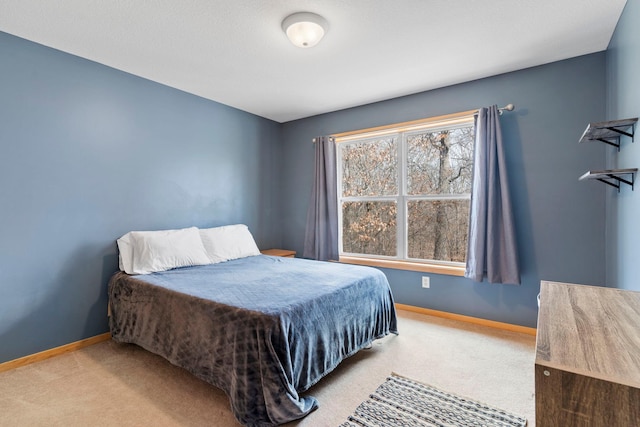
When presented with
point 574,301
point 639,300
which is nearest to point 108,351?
point 574,301

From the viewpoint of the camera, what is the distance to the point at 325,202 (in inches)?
156

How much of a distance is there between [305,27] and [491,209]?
2.19 meters

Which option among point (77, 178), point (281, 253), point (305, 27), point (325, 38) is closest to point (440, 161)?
point (325, 38)

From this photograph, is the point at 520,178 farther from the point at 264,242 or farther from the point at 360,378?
the point at 264,242

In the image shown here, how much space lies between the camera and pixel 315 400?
70.8 inches

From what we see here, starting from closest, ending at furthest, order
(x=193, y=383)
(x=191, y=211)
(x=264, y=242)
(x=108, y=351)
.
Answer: (x=193, y=383)
(x=108, y=351)
(x=191, y=211)
(x=264, y=242)

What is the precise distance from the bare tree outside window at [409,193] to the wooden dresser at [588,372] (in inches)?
88.4

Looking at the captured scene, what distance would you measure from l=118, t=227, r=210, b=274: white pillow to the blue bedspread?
0.12m

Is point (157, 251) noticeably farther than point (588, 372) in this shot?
Yes

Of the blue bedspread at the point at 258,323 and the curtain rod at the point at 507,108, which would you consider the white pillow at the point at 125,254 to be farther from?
the curtain rod at the point at 507,108

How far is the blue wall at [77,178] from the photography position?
7.50ft

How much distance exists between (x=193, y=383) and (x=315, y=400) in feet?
2.79

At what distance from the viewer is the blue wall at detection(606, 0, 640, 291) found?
1.77 metres

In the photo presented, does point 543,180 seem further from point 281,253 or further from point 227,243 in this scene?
point 227,243
